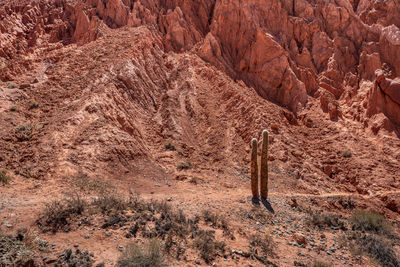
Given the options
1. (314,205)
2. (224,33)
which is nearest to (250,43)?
(224,33)

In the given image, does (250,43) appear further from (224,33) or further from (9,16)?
(9,16)

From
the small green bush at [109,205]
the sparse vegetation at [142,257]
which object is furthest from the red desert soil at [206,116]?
the small green bush at [109,205]

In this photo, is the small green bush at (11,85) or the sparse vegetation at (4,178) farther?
the small green bush at (11,85)

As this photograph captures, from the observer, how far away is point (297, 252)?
7.50 metres

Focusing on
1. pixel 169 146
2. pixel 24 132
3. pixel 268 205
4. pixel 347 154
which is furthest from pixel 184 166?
pixel 347 154

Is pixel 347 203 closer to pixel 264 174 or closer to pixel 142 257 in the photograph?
pixel 264 174

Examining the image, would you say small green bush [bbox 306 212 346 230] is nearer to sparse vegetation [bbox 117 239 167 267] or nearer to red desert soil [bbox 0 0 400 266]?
red desert soil [bbox 0 0 400 266]

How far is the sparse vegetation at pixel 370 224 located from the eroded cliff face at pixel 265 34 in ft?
35.1

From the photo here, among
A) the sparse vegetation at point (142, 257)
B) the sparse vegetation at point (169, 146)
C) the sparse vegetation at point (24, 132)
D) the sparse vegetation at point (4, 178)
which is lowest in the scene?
the sparse vegetation at point (142, 257)

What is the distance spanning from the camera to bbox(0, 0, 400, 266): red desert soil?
8906 mm

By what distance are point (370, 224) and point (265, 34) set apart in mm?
19715

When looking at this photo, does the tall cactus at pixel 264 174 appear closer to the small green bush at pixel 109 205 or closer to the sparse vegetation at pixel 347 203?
the sparse vegetation at pixel 347 203

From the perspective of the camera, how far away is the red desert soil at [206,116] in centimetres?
891

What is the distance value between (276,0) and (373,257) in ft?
90.7
